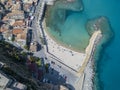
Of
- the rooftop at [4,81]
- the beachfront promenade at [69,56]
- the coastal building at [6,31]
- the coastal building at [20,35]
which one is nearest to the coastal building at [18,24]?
the coastal building at [20,35]

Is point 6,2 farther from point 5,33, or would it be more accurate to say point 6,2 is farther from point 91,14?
point 91,14

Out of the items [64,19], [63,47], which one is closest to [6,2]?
[64,19]

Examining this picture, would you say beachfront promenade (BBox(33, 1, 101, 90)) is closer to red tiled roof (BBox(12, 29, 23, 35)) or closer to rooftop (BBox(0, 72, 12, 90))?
red tiled roof (BBox(12, 29, 23, 35))

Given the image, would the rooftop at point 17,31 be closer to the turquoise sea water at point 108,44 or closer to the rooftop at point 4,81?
the turquoise sea water at point 108,44

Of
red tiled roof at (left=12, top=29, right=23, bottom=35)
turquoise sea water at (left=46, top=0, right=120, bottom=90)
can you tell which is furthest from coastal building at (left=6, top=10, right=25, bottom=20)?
turquoise sea water at (left=46, top=0, right=120, bottom=90)

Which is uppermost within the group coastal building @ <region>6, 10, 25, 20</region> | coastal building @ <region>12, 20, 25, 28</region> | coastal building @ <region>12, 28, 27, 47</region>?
coastal building @ <region>6, 10, 25, 20</region>

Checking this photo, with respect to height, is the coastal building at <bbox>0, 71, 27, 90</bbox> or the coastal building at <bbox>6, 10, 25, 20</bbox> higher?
the coastal building at <bbox>6, 10, 25, 20</bbox>

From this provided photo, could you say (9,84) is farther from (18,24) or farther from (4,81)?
(18,24)

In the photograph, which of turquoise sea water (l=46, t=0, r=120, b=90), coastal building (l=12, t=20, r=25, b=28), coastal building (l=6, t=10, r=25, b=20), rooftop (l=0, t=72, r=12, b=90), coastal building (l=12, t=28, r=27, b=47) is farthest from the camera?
coastal building (l=6, t=10, r=25, b=20)
